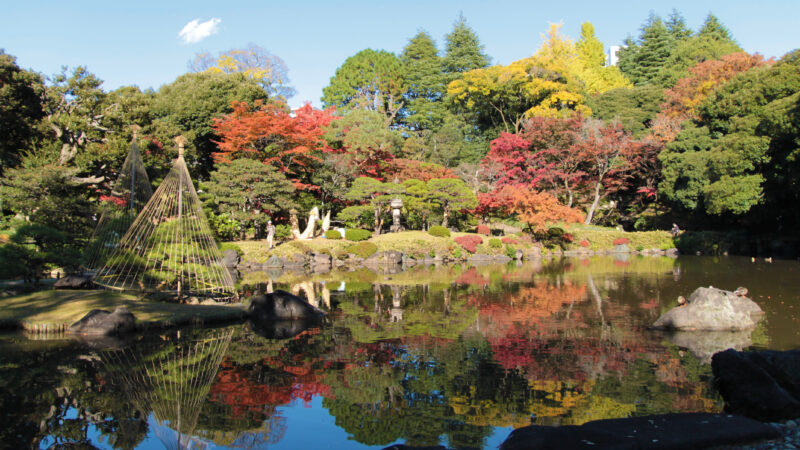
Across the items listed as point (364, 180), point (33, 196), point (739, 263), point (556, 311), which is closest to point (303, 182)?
point (364, 180)

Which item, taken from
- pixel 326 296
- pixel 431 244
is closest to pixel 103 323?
pixel 326 296

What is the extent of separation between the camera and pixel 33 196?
57.5 feet

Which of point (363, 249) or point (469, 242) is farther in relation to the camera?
point (469, 242)

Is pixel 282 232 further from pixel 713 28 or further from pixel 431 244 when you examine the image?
pixel 713 28

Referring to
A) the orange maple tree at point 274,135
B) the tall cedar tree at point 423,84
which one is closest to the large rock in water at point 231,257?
the orange maple tree at point 274,135

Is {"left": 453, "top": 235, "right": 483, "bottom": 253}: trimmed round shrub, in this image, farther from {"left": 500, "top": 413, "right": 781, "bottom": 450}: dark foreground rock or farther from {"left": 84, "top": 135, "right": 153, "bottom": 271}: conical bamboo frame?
{"left": 500, "top": 413, "right": 781, "bottom": 450}: dark foreground rock

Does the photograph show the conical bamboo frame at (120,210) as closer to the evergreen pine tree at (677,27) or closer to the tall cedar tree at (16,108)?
the tall cedar tree at (16,108)

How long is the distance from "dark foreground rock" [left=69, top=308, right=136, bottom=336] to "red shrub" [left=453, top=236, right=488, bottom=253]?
18984 millimetres

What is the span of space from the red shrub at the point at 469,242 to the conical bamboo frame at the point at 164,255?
51.2ft

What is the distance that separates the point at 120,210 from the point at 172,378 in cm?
890

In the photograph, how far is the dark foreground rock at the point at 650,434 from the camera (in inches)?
173

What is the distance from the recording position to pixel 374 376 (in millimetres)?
7715

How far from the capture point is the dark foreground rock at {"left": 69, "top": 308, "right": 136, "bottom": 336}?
10.0m

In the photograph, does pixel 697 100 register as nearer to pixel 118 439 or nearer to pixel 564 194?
pixel 564 194
